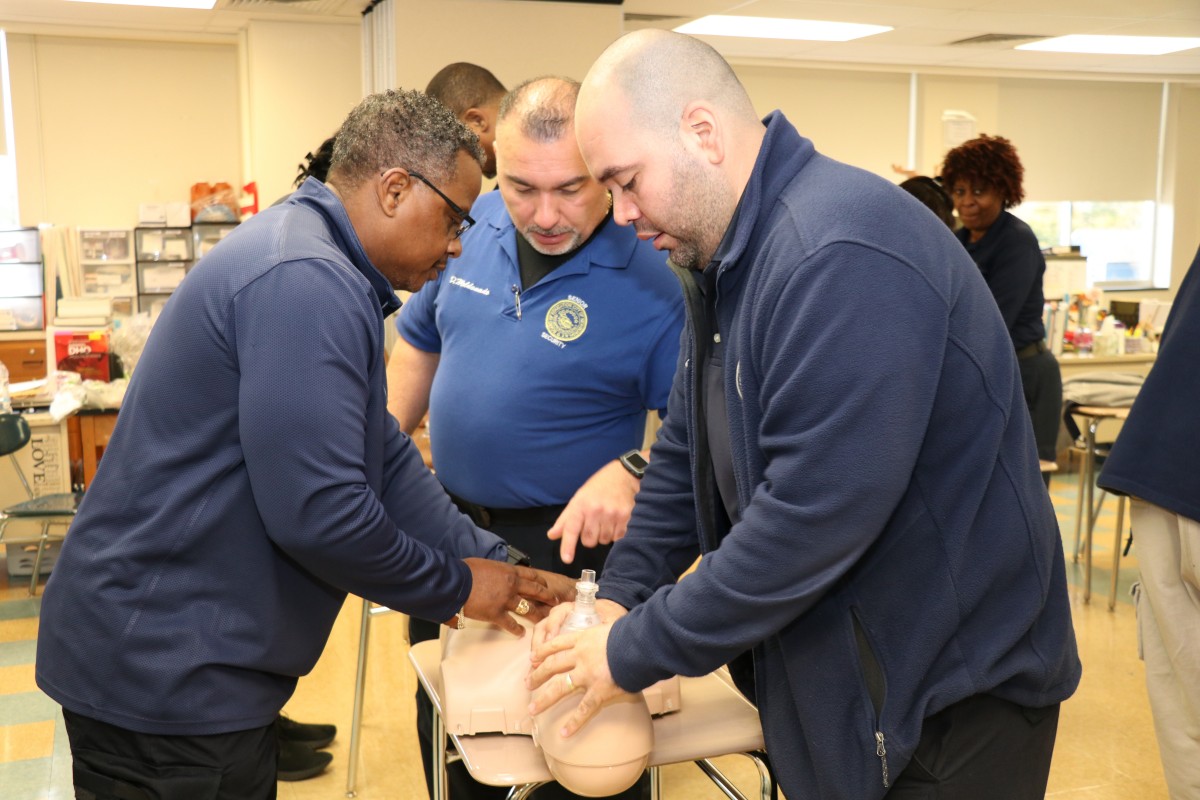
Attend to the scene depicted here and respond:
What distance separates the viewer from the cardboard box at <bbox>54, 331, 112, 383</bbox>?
5387 millimetres

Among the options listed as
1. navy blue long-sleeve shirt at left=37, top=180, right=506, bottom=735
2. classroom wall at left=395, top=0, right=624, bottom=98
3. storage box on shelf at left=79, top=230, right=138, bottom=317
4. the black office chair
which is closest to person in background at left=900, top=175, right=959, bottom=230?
classroom wall at left=395, top=0, right=624, bottom=98

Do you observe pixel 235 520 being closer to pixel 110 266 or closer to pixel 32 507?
pixel 32 507

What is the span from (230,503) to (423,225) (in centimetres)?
49

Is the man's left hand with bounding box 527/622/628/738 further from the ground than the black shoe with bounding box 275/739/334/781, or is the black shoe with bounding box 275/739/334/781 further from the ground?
the man's left hand with bounding box 527/622/628/738

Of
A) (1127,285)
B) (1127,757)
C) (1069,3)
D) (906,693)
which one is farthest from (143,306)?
(1127,285)

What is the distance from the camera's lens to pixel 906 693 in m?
1.26

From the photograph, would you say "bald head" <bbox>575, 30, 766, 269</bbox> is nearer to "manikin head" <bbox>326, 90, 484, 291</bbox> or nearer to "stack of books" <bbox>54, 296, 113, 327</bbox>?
"manikin head" <bbox>326, 90, 484, 291</bbox>

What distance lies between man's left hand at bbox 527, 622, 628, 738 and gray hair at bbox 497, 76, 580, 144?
96cm

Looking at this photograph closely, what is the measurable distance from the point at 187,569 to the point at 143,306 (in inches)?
266

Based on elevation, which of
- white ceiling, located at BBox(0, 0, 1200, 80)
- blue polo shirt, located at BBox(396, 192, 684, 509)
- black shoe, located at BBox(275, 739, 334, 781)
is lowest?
black shoe, located at BBox(275, 739, 334, 781)

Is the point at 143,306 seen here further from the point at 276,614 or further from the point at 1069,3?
the point at 276,614

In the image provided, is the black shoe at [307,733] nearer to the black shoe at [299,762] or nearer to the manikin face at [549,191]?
the black shoe at [299,762]

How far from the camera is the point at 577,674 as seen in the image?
135 centimetres

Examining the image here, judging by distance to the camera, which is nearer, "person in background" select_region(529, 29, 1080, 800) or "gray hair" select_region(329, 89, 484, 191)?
"person in background" select_region(529, 29, 1080, 800)
